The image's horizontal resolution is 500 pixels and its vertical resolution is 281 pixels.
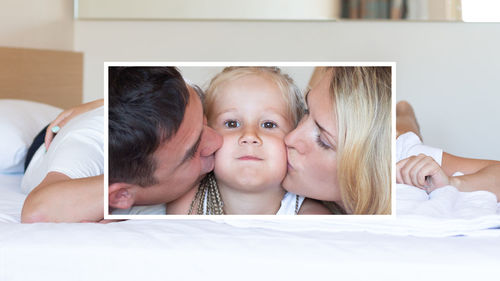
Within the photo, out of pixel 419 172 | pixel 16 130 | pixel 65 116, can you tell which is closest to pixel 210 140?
pixel 419 172

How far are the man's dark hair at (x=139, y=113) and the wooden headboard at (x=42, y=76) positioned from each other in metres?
1.68

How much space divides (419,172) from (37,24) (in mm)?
2089

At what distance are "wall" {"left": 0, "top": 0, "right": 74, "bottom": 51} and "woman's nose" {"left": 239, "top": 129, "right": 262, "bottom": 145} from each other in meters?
1.87

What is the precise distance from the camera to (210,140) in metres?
0.85

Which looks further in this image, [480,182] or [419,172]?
[480,182]

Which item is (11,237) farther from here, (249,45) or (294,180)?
(249,45)

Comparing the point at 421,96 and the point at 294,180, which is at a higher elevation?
the point at 421,96

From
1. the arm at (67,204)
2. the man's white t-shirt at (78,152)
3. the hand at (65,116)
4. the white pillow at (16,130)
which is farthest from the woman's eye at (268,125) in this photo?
the white pillow at (16,130)

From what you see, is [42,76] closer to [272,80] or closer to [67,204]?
[67,204]

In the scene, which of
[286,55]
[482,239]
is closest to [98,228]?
[482,239]

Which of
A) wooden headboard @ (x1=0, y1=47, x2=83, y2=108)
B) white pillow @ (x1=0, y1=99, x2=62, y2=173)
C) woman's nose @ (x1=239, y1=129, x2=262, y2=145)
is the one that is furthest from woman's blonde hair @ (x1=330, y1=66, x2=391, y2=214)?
wooden headboard @ (x1=0, y1=47, x2=83, y2=108)

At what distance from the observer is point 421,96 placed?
2.90 metres

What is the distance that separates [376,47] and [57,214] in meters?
2.21

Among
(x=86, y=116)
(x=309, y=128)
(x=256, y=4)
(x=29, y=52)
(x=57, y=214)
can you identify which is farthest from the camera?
(x=256, y=4)
